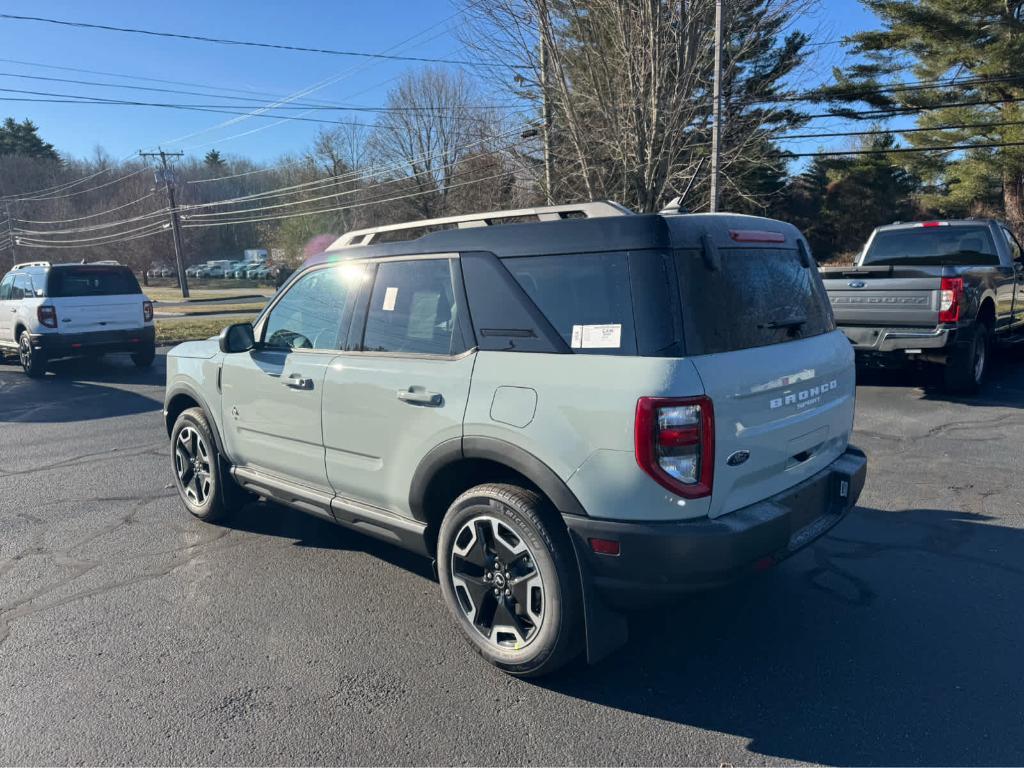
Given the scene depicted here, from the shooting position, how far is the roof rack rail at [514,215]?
3055mm

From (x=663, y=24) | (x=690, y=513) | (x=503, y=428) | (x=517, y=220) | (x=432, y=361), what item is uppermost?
(x=663, y=24)

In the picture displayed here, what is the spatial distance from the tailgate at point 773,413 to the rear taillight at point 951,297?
515 centimetres

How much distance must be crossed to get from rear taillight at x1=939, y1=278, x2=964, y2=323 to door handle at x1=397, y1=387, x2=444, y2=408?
6.75 metres

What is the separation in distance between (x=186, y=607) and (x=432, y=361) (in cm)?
188

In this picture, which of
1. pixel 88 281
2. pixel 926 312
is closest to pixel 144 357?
pixel 88 281

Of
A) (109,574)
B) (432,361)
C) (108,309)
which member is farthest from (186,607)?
(108,309)

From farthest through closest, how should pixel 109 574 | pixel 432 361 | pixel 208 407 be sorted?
pixel 208 407
pixel 109 574
pixel 432 361

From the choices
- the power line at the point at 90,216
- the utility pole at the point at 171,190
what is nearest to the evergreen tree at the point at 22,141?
the power line at the point at 90,216

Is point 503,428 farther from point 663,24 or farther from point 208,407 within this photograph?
point 663,24

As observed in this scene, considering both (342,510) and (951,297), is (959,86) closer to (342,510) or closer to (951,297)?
(951,297)

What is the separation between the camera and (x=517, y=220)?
3787mm

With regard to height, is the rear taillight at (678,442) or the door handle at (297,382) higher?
the door handle at (297,382)

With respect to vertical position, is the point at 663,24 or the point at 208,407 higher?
the point at 663,24

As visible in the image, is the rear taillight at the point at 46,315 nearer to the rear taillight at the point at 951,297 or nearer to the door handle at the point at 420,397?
the door handle at the point at 420,397
